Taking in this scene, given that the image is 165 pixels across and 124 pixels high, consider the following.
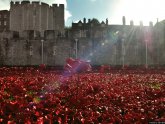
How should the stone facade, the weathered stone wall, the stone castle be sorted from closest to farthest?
the weathered stone wall
the stone castle
the stone facade

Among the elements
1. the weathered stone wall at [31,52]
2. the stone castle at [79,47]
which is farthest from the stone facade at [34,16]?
the weathered stone wall at [31,52]

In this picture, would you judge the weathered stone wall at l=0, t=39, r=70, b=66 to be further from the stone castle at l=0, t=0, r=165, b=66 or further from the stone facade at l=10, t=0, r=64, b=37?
the stone facade at l=10, t=0, r=64, b=37

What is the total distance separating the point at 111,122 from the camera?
5598 mm

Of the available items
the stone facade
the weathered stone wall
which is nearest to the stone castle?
the weathered stone wall

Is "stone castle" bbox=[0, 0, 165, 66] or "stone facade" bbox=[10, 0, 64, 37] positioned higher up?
"stone facade" bbox=[10, 0, 64, 37]

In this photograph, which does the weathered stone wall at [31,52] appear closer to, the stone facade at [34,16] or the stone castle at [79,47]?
the stone castle at [79,47]

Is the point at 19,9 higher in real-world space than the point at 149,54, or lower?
higher

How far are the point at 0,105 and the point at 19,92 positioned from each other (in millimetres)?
3014

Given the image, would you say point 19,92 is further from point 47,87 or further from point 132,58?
point 132,58

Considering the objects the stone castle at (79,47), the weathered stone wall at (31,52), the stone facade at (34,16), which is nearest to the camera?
the weathered stone wall at (31,52)

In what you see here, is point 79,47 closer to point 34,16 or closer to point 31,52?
point 31,52

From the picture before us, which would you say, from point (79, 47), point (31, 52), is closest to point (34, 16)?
point (79, 47)

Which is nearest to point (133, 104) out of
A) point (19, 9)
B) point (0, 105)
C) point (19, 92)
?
point (0, 105)

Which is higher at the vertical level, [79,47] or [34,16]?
[34,16]
